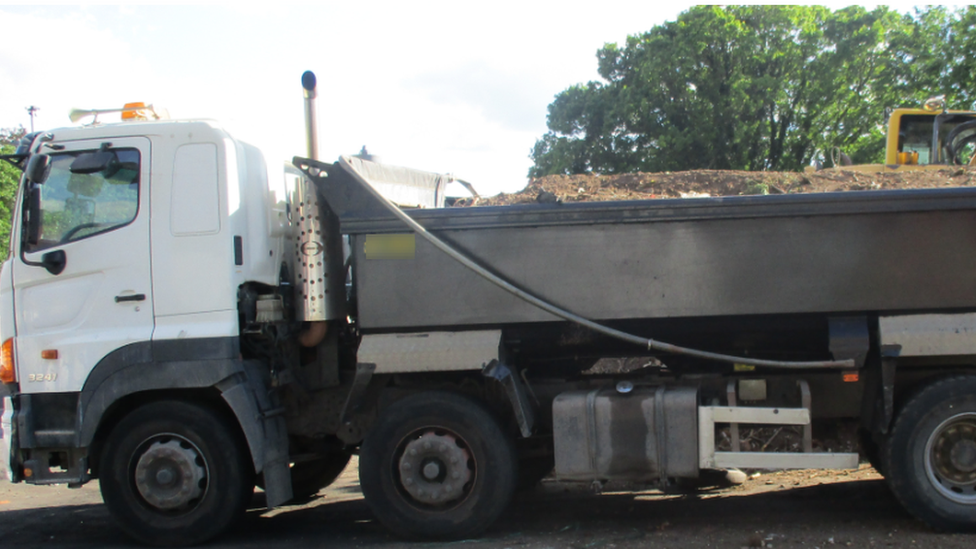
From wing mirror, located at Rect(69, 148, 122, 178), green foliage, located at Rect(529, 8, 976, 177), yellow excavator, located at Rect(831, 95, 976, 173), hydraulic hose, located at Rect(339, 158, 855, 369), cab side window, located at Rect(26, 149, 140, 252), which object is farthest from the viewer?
green foliage, located at Rect(529, 8, 976, 177)

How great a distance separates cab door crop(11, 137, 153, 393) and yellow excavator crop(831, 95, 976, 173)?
28.9ft

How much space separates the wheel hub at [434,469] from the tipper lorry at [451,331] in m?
0.02

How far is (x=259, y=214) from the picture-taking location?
19.1 ft

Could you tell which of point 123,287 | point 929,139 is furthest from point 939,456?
point 929,139

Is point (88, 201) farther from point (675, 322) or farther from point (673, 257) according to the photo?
point (675, 322)

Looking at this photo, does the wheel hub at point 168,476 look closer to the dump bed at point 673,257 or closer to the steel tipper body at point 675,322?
the steel tipper body at point 675,322

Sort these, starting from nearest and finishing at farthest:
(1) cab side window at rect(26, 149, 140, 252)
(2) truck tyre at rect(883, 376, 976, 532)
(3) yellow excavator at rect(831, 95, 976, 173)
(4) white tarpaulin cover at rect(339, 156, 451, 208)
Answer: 1. (2) truck tyre at rect(883, 376, 976, 532)
2. (1) cab side window at rect(26, 149, 140, 252)
3. (4) white tarpaulin cover at rect(339, 156, 451, 208)
4. (3) yellow excavator at rect(831, 95, 976, 173)

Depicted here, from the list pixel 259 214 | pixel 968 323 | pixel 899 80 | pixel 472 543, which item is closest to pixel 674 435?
pixel 472 543

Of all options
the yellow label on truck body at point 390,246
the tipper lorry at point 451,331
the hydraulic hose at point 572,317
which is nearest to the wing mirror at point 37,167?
the tipper lorry at point 451,331

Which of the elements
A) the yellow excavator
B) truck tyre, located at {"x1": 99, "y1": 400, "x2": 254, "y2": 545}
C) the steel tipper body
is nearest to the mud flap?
truck tyre, located at {"x1": 99, "y1": 400, "x2": 254, "y2": 545}

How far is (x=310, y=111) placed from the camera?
5.96 meters

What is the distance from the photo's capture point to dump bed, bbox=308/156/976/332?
203 inches

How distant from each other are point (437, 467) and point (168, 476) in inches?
74.3

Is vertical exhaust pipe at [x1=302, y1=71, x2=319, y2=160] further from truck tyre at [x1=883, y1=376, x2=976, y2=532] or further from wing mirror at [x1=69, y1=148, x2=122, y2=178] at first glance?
truck tyre at [x1=883, y1=376, x2=976, y2=532]
